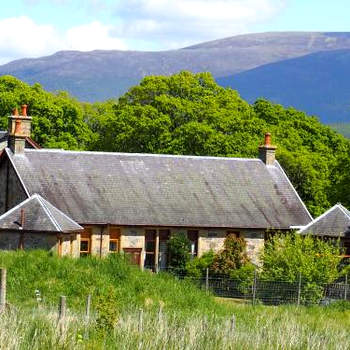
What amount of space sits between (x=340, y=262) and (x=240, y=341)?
24497 millimetres

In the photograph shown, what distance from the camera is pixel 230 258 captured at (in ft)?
148

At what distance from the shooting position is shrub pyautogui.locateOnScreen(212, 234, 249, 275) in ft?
146

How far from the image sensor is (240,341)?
2238cm

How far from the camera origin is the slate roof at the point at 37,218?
43125 mm

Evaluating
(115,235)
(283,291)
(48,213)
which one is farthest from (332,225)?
(48,213)

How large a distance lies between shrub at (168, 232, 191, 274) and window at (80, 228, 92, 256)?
352cm

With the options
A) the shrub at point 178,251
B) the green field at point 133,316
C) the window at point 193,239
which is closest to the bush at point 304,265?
the green field at point 133,316

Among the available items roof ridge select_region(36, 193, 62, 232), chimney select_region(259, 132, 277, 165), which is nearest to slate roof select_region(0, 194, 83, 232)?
roof ridge select_region(36, 193, 62, 232)

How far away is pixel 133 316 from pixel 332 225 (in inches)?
893

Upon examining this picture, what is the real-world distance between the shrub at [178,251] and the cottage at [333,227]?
4.93 metres

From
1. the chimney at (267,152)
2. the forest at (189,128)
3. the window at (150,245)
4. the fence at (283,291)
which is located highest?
the forest at (189,128)

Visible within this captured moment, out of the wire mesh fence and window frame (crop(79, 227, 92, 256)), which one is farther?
window frame (crop(79, 227, 92, 256))

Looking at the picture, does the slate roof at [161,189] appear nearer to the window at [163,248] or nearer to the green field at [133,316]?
the window at [163,248]

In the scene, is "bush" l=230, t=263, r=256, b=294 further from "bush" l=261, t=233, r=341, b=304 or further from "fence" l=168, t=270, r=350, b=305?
"bush" l=261, t=233, r=341, b=304
